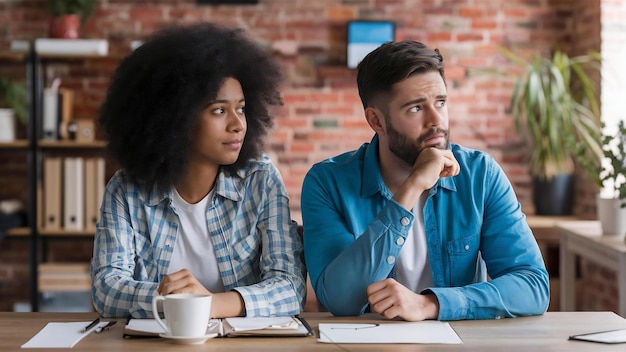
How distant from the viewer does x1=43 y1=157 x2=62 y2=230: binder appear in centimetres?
455

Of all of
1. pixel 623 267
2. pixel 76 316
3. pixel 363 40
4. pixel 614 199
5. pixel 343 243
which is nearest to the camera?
pixel 76 316

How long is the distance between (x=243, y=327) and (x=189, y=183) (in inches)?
23.7

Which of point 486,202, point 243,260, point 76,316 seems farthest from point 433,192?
point 76,316

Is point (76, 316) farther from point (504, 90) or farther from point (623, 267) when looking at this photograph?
point (504, 90)

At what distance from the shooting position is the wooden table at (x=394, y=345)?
60.1 inches

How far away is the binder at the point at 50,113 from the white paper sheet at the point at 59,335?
10.1 feet

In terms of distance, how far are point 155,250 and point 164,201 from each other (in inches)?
4.8

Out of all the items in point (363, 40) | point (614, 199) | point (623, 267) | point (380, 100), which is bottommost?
point (623, 267)

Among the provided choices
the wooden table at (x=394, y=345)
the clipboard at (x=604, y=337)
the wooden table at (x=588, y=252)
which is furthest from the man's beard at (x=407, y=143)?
the wooden table at (x=588, y=252)

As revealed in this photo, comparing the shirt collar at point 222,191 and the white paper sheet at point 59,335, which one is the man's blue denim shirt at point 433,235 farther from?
the white paper sheet at point 59,335

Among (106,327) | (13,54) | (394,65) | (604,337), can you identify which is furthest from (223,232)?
(13,54)

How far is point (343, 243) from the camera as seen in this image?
79.4 inches

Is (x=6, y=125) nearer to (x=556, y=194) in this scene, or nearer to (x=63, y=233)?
(x=63, y=233)

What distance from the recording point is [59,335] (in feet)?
5.33
